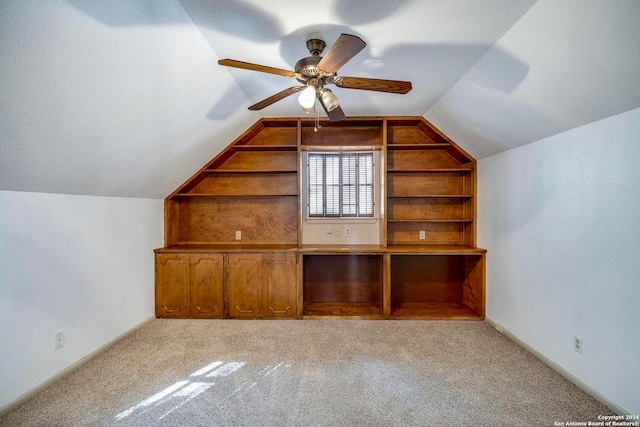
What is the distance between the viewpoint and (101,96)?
5.51 feet

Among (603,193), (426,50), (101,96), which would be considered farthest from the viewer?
(426,50)

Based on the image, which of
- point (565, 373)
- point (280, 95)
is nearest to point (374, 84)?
point (280, 95)

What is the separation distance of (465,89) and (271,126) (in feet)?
7.33

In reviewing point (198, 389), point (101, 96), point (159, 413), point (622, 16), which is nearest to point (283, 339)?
point (198, 389)

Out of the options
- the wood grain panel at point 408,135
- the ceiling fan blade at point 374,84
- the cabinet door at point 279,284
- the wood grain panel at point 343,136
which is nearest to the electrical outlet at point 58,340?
the cabinet door at point 279,284

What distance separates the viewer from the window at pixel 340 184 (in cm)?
381

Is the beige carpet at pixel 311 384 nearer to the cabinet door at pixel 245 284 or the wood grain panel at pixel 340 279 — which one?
the cabinet door at pixel 245 284

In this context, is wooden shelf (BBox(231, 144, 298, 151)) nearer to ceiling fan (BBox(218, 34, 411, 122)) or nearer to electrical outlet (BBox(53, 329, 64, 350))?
ceiling fan (BBox(218, 34, 411, 122))

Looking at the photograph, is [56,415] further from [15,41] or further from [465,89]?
[465,89]

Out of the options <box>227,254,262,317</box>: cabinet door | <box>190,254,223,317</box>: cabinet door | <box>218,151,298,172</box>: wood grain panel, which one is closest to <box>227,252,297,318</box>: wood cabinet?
<box>227,254,262,317</box>: cabinet door

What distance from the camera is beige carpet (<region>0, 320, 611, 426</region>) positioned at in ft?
5.67

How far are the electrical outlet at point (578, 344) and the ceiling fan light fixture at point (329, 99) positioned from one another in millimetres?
2379

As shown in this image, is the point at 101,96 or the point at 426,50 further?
the point at 426,50

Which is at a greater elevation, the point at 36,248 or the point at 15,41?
the point at 15,41
